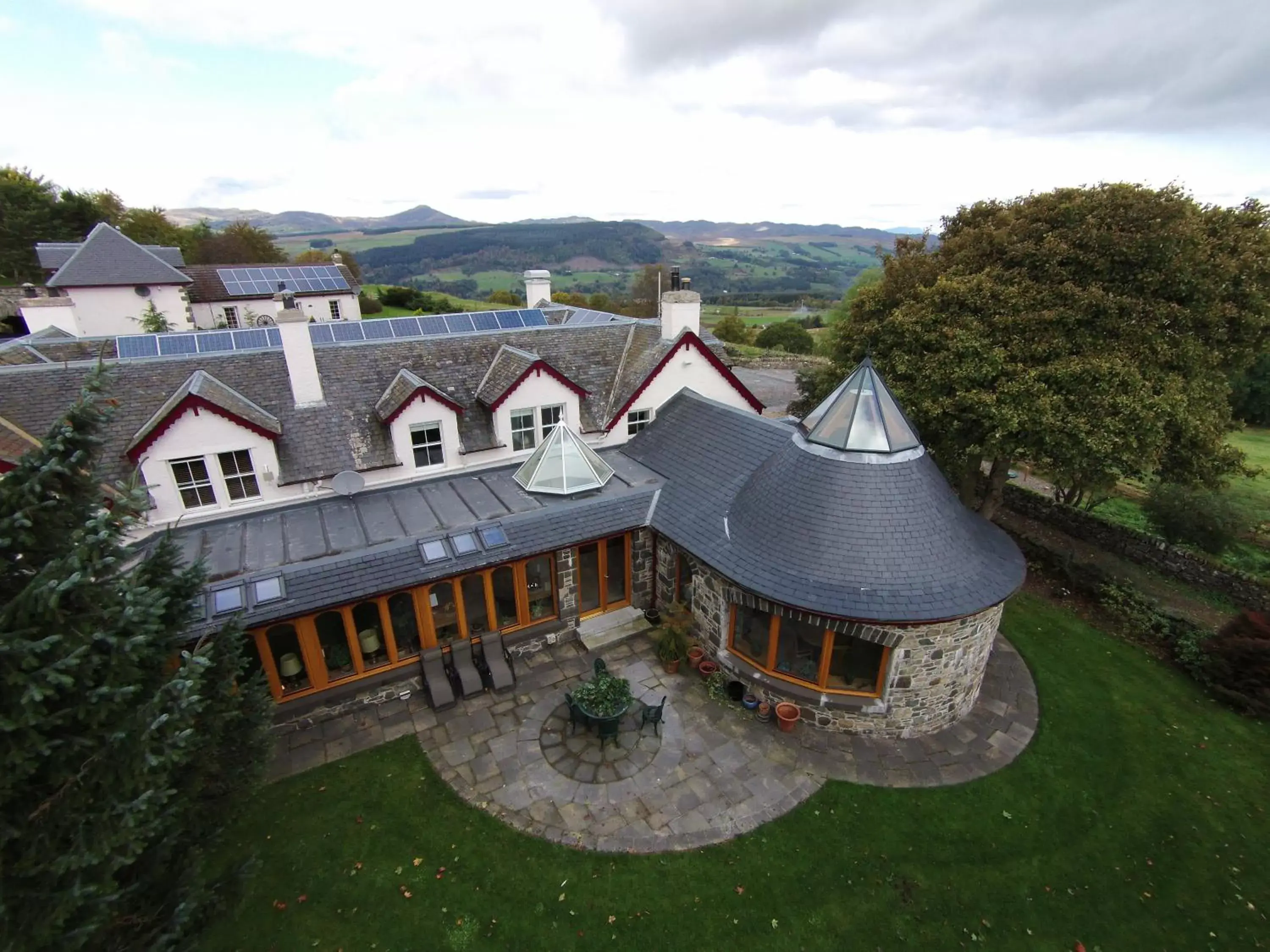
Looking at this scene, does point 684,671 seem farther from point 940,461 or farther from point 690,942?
point 940,461

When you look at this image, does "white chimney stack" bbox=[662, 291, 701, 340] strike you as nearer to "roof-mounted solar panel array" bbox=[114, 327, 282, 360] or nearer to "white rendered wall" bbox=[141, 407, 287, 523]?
"roof-mounted solar panel array" bbox=[114, 327, 282, 360]

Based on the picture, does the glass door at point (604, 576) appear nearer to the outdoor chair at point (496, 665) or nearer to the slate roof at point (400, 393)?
the outdoor chair at point (496, 665)

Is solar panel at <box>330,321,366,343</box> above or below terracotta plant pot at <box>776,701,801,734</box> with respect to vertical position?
above

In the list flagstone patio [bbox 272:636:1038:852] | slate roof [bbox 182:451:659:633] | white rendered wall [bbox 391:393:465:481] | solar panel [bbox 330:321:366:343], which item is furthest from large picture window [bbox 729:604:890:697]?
solar panel [bbox 330:321:366:343]

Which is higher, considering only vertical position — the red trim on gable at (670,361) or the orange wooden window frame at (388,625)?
the red trim on gable at (670,361)

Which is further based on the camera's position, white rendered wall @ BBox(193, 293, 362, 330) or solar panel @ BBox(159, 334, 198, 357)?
white rendered wall @ BBox(193, 293, 362, 330)

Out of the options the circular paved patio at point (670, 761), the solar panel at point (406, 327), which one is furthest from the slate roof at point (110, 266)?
the circular paved patio at point (670, 761)

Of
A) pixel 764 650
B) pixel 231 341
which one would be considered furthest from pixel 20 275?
pixel 764 650
